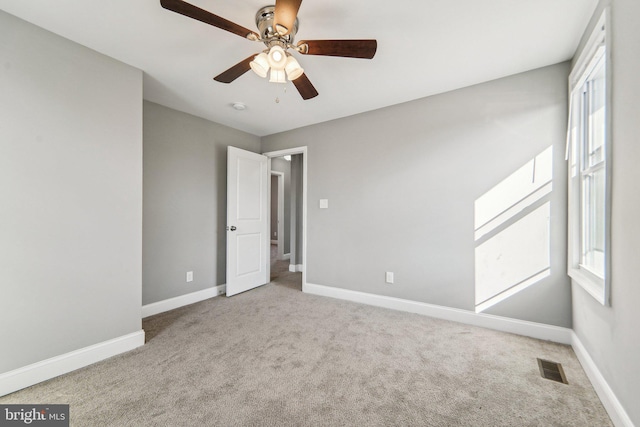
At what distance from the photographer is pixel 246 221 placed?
381cm

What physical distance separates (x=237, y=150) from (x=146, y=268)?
188cm

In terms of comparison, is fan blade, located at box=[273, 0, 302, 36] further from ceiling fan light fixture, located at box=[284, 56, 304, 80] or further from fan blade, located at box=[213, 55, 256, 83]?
fan blade, located at box=[213, 55, 256, 83]

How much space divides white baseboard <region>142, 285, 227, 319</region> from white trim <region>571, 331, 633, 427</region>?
3791 mm

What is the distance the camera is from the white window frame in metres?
1.49

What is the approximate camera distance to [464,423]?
1.42 meters

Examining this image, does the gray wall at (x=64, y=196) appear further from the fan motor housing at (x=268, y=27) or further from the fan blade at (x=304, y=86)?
the fan blade at (x=304, y=86)

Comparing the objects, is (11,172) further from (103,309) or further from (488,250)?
(488,250)

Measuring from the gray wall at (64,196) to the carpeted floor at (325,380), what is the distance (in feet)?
1.25

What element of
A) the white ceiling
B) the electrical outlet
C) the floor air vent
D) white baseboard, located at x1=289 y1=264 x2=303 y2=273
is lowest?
the floor air vent

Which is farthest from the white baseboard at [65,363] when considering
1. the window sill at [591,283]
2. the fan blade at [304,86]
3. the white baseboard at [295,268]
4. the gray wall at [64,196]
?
the window sill at [591,283]

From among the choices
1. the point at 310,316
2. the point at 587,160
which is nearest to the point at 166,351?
the point at 310,316

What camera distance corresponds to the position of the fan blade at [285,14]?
1269mm

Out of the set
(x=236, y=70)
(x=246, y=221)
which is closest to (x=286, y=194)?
(x=246, y=221)

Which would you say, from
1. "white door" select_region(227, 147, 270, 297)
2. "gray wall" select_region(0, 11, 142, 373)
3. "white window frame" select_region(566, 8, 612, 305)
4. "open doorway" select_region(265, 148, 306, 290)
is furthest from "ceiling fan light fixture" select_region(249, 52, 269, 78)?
"open doorway" select_region(265, 148, 306, 290)
